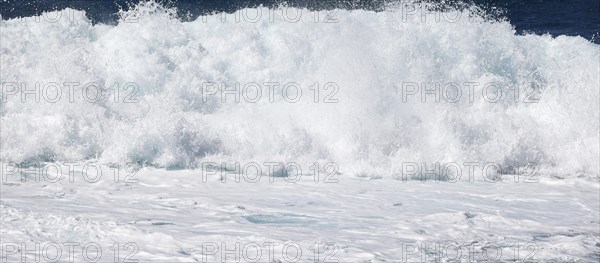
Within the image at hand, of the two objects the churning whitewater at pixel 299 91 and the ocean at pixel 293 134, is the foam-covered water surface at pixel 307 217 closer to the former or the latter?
the ocean at pixel 293 134

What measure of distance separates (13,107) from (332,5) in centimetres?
606

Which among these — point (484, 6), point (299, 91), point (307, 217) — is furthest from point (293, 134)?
point (484, 6)

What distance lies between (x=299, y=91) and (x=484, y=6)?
541 centimetres

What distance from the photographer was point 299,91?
11.2 metres

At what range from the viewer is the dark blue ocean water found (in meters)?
12.9

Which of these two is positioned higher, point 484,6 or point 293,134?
point 484,6

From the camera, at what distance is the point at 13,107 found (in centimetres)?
998

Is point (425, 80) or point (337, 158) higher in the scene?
point (425, 80)

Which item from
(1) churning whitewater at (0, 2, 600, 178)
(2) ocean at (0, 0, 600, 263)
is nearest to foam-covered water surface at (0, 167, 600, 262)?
(2) ocean at (0, 0, 600, 263)

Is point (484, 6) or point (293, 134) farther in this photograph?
point (484, 6)

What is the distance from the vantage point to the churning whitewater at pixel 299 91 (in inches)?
377

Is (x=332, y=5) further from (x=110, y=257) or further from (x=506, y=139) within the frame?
(x=110, y=257)

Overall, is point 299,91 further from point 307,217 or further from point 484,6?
point 484,6

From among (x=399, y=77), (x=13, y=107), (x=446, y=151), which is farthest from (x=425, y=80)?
(x=13, y=107)
